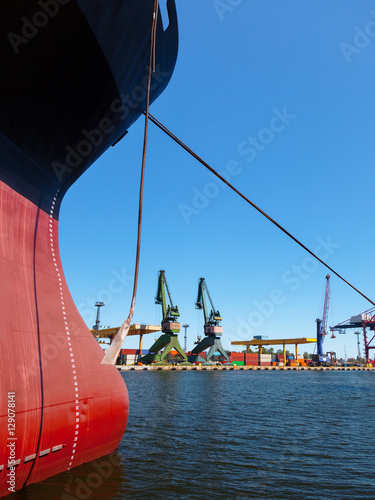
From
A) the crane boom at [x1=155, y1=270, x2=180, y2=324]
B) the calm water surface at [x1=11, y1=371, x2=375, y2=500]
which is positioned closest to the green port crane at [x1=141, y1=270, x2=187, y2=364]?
the crane boom at [x1=155, y1=270, x2=180, y2=324]

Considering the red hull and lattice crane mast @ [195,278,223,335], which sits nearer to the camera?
the red hull

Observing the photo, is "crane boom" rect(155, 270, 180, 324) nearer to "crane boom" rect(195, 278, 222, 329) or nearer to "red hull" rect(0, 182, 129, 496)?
"crane boom" rect(195, 278, 222, 329)

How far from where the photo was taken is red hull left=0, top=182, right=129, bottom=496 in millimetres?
5602

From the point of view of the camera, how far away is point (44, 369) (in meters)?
6.37

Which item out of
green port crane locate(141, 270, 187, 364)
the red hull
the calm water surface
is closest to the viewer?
the red hull

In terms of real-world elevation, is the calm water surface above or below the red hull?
below

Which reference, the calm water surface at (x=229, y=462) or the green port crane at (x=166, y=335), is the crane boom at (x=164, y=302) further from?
the calm water surface at (x=229, y=462)

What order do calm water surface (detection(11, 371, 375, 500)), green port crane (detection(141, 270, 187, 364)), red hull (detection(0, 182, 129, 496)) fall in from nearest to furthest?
red hull (detection(0, 182, 129, 496)) → calm water surface (detection(11, 371, 375, 500)) → green port crane (detection(141, 270, 187, 364))

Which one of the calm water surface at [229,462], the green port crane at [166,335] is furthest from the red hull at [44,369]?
the green port crane at [166,335]

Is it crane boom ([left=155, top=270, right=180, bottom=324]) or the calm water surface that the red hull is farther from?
crane boom ([left=155, top=270, right=180, bottom=324])

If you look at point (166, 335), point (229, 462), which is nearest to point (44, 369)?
point (229, 462)

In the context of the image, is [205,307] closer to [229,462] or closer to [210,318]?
[210,318]

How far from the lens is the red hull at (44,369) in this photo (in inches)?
221

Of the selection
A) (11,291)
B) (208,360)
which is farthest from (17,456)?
(208,360)
